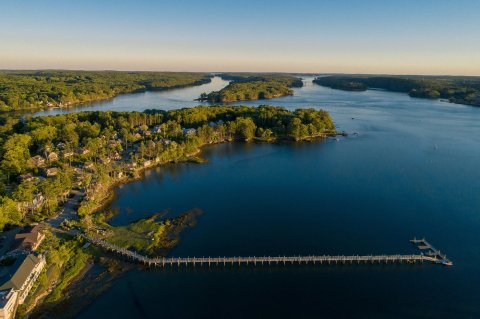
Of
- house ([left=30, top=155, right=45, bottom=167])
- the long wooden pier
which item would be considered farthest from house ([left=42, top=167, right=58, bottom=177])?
the long wooden pier

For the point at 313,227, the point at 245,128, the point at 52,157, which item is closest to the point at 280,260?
the point at 313,227

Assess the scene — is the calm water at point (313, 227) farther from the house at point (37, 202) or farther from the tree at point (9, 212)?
the tree at point (9, 212)

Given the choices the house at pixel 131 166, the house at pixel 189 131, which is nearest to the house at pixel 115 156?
the house at pixel 131 166

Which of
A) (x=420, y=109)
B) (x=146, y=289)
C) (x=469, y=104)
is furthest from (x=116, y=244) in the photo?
(x=469, y=104)

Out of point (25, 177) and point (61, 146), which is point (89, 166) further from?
point (61, 146)

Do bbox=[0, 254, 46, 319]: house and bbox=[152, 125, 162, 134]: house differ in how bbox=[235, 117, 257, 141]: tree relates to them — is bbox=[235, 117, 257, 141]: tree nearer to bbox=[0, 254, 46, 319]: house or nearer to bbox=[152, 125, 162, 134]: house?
bbox=[152, 125, 162, 134]: house

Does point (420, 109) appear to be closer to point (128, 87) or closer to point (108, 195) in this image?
point (108, 195)

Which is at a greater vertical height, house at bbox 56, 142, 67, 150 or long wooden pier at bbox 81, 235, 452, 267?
house at bbox 56, 142, 67, 150
